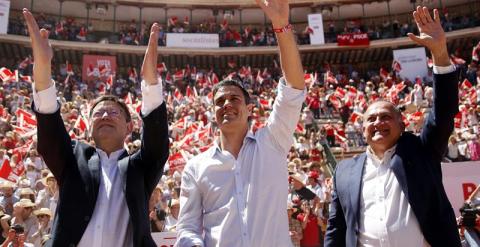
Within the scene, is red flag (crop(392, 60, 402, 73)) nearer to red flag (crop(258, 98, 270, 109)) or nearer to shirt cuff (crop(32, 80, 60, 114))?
red flag (crop(258, 98, 270, 109))

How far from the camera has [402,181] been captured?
3.07 m

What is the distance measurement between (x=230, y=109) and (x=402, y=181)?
1.14 m

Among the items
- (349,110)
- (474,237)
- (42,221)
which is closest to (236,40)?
(349,110)

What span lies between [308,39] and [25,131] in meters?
21.0

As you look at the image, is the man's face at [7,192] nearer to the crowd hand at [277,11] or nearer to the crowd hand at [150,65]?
the crowd hand at [150,65]

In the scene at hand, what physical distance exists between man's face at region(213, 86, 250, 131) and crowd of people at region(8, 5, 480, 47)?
88.0ft

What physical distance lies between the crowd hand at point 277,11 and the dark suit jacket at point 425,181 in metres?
1.03

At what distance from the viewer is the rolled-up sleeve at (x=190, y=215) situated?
274 centimetres

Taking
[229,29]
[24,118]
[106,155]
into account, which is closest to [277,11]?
[106,155]

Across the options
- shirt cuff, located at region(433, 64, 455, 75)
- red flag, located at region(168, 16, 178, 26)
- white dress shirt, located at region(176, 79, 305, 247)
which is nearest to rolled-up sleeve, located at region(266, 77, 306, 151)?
white dress shirt, located at region(176, 79, 305, 247)

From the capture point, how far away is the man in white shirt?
270cm

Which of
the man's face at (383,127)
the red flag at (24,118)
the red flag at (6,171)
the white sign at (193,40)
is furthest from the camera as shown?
the white sign at (193,40)

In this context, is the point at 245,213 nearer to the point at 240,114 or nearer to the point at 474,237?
the point at 240,114

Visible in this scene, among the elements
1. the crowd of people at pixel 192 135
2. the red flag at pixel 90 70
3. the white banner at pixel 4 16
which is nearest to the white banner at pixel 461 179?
the crowd of people at pixel 192 135
